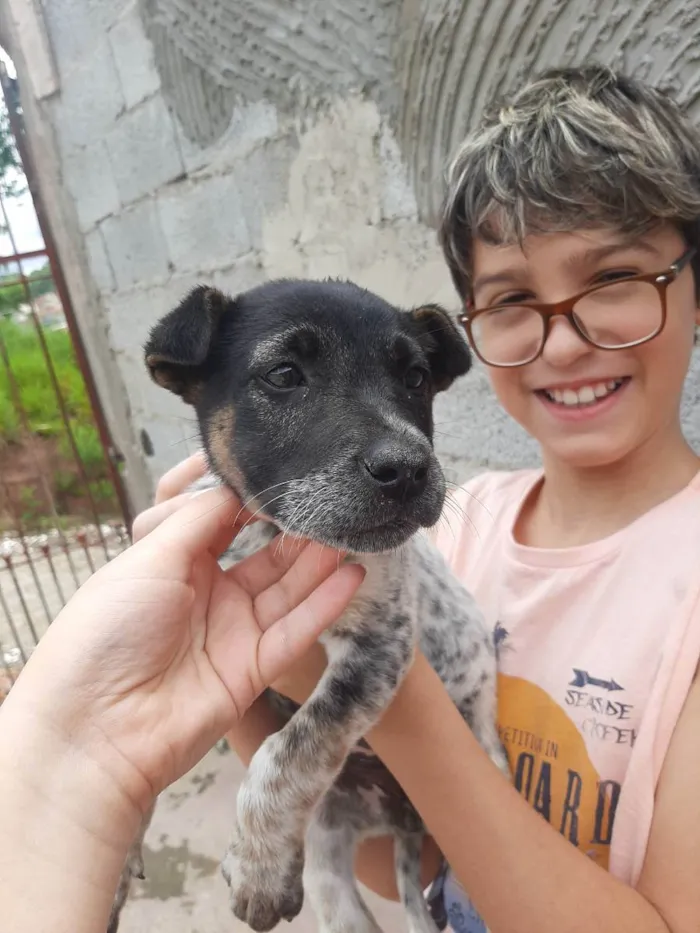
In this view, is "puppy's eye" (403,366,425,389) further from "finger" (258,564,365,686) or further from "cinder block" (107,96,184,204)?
"cinder block" (107,96,184,204)

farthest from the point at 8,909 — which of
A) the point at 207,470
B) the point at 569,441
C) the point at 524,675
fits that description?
the point at 569,441

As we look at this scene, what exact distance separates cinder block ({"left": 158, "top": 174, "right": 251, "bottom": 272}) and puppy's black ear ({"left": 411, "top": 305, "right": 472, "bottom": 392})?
2165 millimetres

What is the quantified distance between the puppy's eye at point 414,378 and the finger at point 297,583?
502 millimetres

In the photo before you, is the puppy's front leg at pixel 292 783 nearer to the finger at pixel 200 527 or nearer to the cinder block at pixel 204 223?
the finger at pixel 200 527

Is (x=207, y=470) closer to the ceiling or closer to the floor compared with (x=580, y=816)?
closer to the ceiling

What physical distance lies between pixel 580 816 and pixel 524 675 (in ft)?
1.22

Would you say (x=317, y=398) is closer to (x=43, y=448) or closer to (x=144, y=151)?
(x=144, y=151)

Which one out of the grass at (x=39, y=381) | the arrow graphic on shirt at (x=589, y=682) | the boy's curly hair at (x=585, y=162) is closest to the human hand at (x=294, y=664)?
the arrow graphic on shirt at (x=589, y=682)

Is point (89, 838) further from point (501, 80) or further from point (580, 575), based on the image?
point (501, 80)

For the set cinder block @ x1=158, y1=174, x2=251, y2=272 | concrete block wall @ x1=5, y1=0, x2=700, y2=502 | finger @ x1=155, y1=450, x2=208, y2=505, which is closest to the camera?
finger @ x1=155, y1=450, x2=208, y2=505

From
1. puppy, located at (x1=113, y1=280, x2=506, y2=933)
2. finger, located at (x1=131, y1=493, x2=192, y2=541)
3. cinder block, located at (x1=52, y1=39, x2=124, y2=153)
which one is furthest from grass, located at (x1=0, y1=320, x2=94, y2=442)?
puppy, located at (x1=113, y1=280, x2=506, y2=933)

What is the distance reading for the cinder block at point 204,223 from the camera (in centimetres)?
369

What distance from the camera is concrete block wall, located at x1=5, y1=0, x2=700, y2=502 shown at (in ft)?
7.07

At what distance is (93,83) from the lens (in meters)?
4.60
